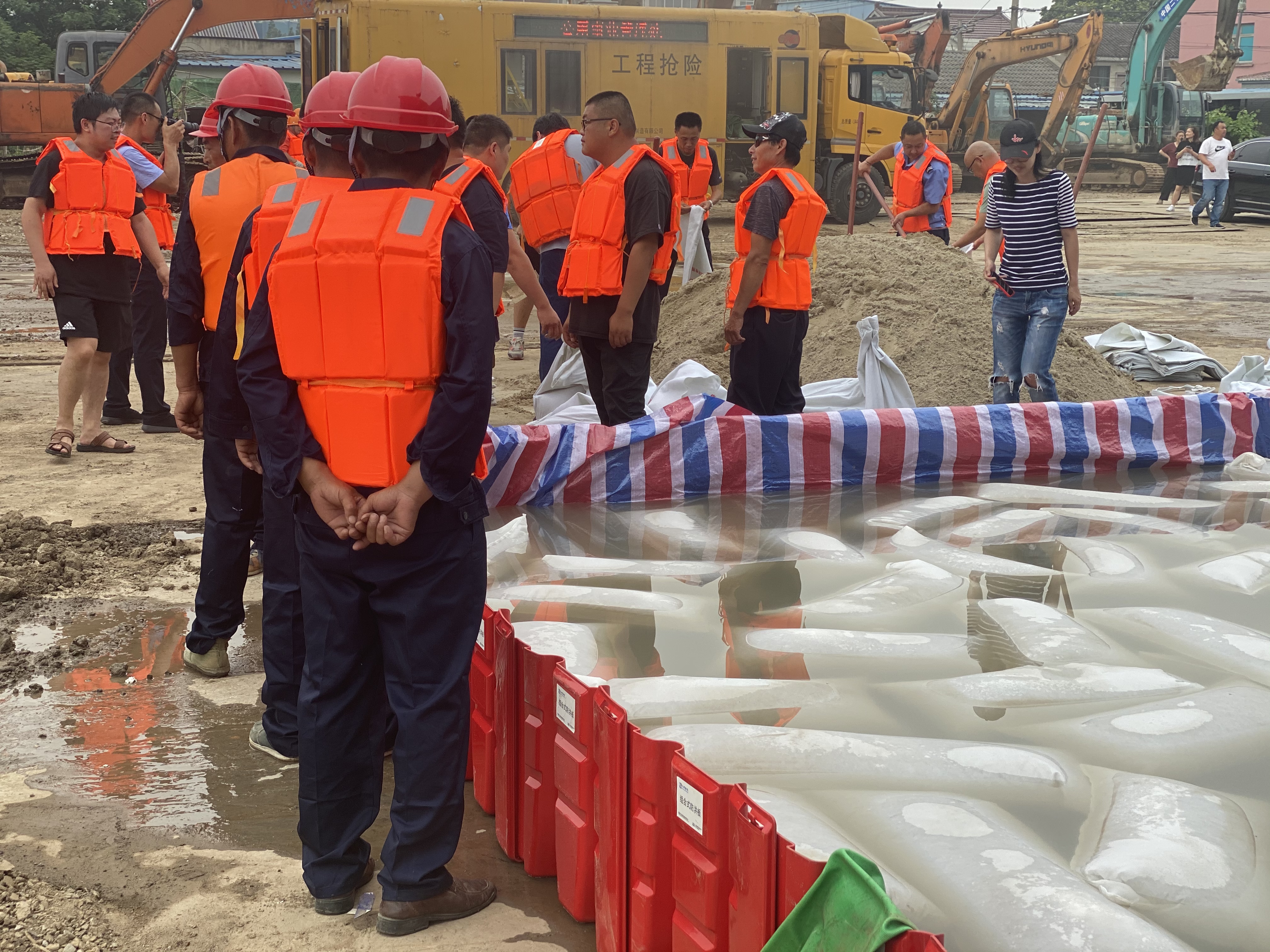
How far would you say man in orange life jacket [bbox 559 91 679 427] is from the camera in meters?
4.54

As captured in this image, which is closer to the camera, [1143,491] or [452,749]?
[452,749]

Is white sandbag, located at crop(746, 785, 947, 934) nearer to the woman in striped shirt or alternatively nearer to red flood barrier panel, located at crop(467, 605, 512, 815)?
red flood barrier panel, located at crop(467, 605, 512, 815)

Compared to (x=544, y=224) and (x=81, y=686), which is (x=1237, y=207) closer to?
(x=544, y=224)

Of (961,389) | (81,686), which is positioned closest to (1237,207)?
(961,389)

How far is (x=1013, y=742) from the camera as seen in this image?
8.69ft

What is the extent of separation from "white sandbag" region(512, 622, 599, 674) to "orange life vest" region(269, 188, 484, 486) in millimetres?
948

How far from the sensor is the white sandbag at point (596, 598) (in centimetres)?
346

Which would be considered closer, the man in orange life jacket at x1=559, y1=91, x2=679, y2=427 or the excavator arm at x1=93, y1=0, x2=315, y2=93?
the man in orange life jacket at x1=559, y1=91, x2=679, y2=427

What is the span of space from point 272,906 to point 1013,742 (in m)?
1.52

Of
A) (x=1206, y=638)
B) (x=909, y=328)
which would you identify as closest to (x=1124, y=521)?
(x=1206, y=638)

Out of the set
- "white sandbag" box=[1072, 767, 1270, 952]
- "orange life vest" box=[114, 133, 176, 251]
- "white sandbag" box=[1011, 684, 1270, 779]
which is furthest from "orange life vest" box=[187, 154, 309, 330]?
"orange life vest" box=[114, 133, 176, 251]

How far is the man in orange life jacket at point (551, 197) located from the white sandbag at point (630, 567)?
252 centimetres

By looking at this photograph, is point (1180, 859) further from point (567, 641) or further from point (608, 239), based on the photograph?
point (608, 239)

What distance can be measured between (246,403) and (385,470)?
489mm
